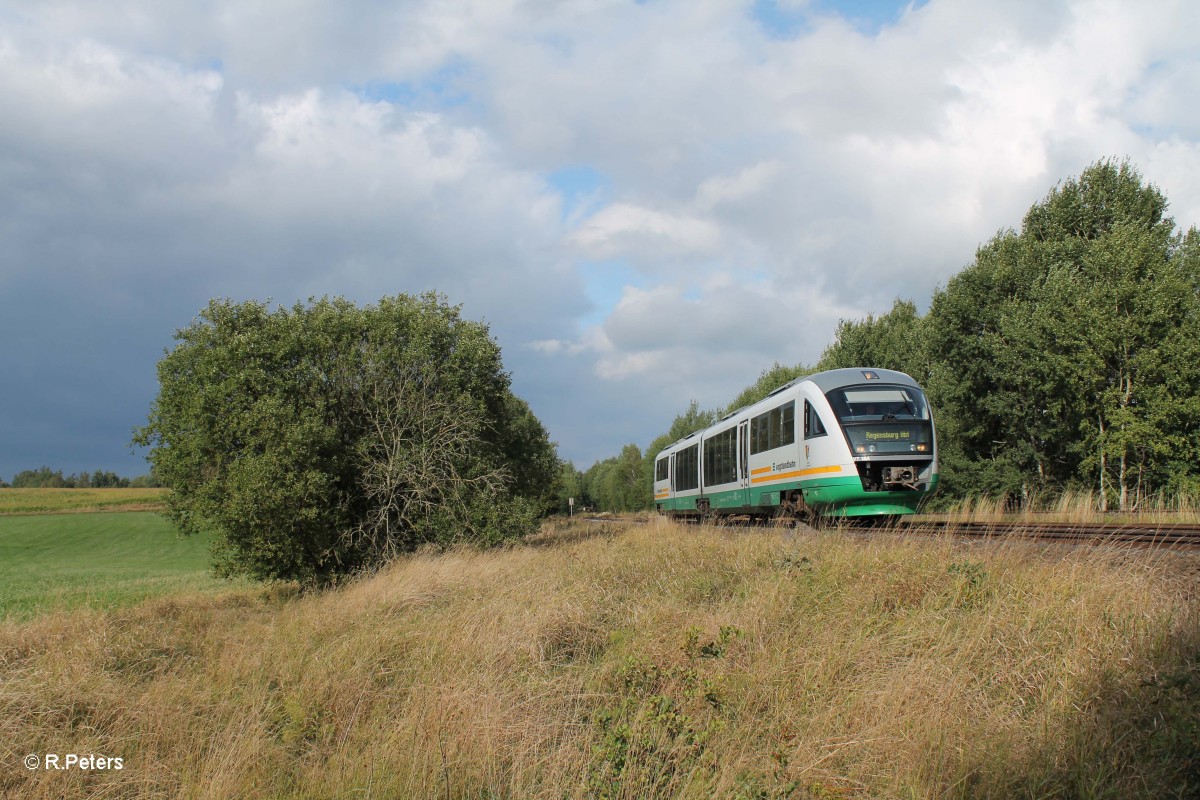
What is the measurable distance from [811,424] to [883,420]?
1.39 metres

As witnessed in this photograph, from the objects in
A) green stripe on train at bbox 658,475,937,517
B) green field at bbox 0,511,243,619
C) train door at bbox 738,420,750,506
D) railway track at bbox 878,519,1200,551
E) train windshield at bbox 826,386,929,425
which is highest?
train windshield at bbox 826,386,929,425

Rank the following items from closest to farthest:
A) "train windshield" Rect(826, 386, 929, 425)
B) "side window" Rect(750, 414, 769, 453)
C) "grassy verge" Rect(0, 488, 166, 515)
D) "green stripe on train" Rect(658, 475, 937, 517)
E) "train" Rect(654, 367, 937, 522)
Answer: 1. "green stripe on train" Rect(658, 475, 937, 517)
2. "train" Rect(654, 367, 937, 522)
3. "train windshield" Rect(826, 386, 929, 425)
4. "side window" Rect(750, 414, 769, 453)
5. "grassy verge" Rect(0, 488, 166, 515)

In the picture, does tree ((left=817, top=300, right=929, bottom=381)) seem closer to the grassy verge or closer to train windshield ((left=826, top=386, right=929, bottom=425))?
train windshield ((left=826, top=386, right=929, bottom=425))

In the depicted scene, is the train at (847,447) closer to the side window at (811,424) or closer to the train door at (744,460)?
the side window at (811,424)

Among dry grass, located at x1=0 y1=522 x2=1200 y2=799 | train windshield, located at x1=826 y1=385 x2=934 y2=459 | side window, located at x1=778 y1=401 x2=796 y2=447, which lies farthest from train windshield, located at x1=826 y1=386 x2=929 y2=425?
dry grass, located at x1=0 y1=522 x2=1200 y2=799

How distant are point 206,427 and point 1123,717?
20.4m

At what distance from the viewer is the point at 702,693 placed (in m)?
6.27

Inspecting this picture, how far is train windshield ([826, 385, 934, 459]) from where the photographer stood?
14172 mm

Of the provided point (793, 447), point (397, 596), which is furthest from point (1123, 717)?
point (793, 447)

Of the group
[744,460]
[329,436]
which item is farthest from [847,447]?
[329,436]

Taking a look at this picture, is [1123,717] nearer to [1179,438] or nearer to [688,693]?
[688,693]

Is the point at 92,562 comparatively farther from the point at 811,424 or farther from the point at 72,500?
the point at 72,500

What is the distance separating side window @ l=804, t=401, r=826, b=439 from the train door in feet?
13.5

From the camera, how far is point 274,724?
7.46 metres
